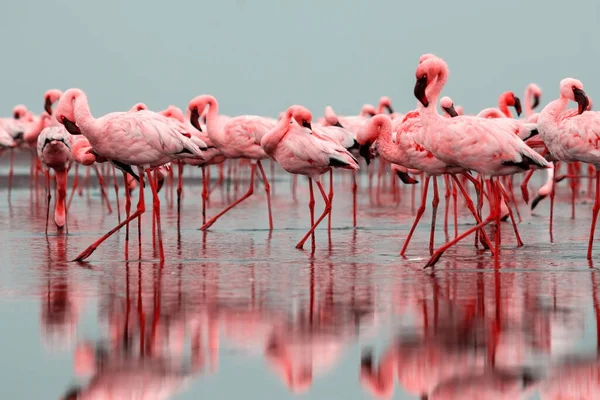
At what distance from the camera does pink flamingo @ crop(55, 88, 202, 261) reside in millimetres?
10719

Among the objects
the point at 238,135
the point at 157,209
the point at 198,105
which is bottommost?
the point at 157,209

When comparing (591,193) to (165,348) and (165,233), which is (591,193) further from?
(165,348)

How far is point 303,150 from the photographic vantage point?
11938 millimetres

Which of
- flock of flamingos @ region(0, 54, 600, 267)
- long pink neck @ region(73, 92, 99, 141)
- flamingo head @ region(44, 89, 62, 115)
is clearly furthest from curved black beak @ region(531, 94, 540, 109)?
long pink neck @ region(73, 92, 99, 141)

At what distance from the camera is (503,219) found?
15117mm

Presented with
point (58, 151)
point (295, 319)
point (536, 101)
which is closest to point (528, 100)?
point (536, 101)

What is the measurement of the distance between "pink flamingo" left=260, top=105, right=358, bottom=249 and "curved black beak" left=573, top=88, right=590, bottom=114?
2.30 m

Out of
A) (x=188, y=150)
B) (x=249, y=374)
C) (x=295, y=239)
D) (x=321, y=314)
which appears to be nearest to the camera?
(x=249, y=374)

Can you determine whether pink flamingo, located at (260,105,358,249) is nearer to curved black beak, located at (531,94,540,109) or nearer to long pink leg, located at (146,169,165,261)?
long pink leg, located at (146,169,165,261)

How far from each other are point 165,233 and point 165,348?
7.04 metres

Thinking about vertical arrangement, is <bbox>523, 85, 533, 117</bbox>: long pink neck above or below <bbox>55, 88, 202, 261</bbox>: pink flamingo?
above

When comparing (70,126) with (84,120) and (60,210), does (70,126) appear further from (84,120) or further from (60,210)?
(60,210)

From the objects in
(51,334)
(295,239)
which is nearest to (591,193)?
(295,239)

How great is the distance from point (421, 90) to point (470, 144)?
0.65 meters
